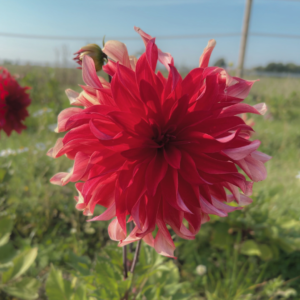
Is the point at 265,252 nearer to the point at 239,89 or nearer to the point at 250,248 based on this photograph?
the point at 250,248

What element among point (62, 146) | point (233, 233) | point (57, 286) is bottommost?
point (233, 233)

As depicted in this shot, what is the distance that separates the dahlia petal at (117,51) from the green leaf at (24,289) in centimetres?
149

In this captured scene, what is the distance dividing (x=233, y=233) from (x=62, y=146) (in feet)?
6.16

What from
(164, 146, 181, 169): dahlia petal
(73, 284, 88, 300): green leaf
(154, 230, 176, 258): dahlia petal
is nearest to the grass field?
(73, 284, 88, 300): green leaf

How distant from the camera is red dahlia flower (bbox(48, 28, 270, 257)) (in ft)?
2.13

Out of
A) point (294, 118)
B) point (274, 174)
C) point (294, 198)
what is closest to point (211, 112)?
point (294, 198)

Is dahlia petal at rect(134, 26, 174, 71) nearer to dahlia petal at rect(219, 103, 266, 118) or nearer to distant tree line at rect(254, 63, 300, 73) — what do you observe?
dahlia petal at rect(219, 103, 266, 118)

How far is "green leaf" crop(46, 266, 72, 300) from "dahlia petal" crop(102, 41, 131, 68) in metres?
1.14

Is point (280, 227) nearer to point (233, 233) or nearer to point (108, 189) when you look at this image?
point (233, 233)

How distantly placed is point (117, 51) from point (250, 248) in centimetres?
185

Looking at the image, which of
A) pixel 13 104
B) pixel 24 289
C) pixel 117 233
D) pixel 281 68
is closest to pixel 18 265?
pixel 24 289

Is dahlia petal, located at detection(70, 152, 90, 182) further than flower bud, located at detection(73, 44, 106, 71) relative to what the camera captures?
No

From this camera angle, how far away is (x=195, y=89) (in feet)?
2.28

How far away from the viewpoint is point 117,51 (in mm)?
754
